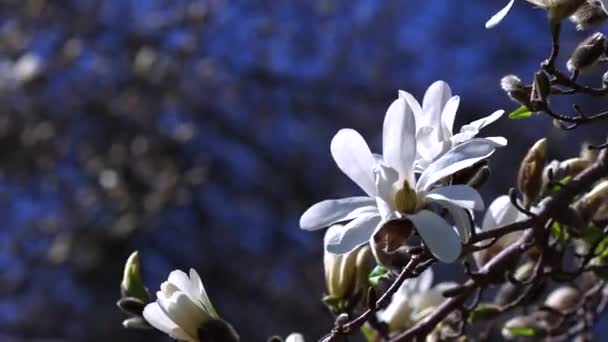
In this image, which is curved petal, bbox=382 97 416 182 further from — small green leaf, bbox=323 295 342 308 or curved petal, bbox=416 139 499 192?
small green leaf, bbox=323 295 342 308

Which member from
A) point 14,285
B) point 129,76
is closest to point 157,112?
point 129,76

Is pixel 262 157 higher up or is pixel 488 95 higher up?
pixel 262 157

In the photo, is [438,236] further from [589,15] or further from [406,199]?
[589,15]

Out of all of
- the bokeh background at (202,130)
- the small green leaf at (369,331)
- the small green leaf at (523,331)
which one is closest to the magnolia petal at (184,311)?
the small green leaf at (369,331)

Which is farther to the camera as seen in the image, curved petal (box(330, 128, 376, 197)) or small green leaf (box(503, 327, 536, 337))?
small green leaf (box(503, 327, 536, 337))

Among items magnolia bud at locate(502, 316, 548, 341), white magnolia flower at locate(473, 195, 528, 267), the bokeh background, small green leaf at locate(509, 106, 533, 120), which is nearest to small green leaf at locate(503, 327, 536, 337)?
magnolia bud at locate(502, 316, 548, 341)

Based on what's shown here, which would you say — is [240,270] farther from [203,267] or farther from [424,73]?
[424,73]
